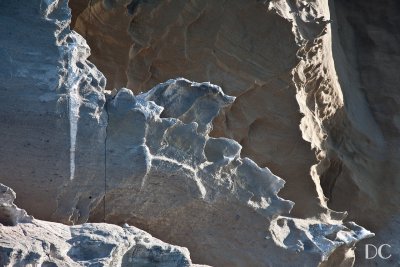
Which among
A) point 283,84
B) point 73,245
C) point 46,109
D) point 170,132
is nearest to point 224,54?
point 283,84

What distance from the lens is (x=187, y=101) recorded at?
265 centimetres

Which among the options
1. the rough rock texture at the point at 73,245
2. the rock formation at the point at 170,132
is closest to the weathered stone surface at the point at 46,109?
the rock formation at the point at 170,132

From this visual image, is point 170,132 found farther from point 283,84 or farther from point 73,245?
point 283,84

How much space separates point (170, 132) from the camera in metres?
2.56

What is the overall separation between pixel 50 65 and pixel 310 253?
3.62ft

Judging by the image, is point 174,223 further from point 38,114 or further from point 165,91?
point 38,114

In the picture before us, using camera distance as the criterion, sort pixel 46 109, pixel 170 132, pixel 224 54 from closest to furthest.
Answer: pixel 46 109
pixel 170 132
pixel 224 54

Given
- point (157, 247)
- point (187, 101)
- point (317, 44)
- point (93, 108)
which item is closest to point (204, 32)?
point (317, 44)

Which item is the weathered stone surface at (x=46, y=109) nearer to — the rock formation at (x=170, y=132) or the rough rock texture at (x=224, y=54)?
the rock formation at (x=170, y=132)

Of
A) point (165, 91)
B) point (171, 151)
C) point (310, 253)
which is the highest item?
point (165, 91)

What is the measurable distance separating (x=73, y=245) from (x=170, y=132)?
566 millimetres

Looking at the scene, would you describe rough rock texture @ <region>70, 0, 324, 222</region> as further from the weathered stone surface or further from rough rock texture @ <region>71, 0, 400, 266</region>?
the weathered stone surface

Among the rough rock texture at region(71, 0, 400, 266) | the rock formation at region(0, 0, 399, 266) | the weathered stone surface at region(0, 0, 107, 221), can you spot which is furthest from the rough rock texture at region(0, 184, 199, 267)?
the rough rock texture at region(71, 0, 400, 266)

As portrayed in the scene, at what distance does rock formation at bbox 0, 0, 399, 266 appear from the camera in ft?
7.56
